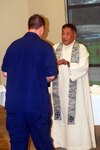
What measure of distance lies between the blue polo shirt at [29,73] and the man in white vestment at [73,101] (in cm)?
95

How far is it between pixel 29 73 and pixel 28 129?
503 mm

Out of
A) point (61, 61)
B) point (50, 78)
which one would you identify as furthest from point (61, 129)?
point (50, 78)

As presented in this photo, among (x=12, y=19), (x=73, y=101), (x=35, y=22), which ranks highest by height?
(x=12, y=19)

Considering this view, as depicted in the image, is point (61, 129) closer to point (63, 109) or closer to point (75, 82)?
point (63, 109)

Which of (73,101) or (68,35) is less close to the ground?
(68,35)

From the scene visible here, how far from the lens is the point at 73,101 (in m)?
3.66

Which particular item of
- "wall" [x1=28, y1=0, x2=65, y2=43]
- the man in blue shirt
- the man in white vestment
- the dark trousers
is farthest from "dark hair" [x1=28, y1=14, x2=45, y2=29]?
"wall" [x1=28, y1=0, x2=65, y2=43]

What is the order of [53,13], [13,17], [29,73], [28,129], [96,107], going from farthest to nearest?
1. [13,17]
2. [53,13]
3. [96,107]
4. [28,129]
5. [29,73]

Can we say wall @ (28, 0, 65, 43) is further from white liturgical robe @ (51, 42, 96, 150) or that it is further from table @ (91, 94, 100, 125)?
table @ (91, 94, 100, 125)

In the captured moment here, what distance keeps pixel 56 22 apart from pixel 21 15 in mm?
780

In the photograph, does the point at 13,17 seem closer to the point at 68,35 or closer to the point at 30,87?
the point at 68,35

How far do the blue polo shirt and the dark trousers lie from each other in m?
0.07

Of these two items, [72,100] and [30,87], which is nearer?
[30,87]

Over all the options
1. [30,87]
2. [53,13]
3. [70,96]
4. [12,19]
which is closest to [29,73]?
[30,87]
